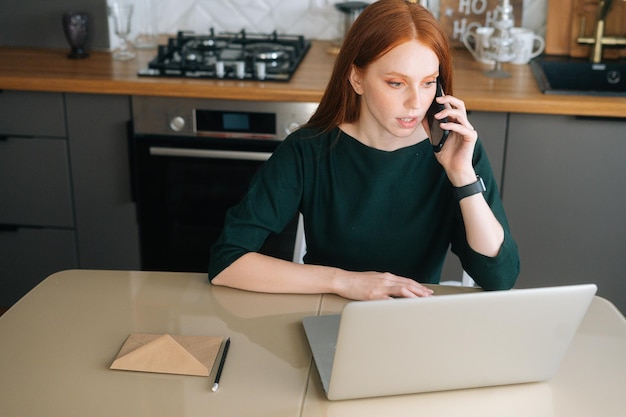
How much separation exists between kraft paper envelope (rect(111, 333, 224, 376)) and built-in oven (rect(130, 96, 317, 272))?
4.73 ft

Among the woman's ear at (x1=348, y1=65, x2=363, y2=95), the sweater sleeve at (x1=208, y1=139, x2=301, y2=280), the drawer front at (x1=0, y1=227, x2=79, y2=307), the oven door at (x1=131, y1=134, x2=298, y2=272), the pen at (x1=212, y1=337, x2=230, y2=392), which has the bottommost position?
the drawer front at (x1=0, y1=227, x2=79, y2=307)

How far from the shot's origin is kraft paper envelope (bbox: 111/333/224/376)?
1.38 m

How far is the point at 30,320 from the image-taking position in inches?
61.2

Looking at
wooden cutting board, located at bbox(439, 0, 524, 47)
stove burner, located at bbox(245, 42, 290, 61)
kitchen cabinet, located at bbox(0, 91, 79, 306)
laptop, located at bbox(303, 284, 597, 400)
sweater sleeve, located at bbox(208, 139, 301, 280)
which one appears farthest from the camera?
wooden cutting board, located at bbox(439, 0, 524, 47)

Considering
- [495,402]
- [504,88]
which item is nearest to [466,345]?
[495,402]

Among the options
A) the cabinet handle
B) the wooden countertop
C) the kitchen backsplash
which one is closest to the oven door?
the cabinet handle

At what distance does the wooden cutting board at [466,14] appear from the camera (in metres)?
3.16

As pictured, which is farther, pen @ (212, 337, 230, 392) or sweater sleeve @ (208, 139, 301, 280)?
sweater sleeve @ (208, 139, 301, 280)

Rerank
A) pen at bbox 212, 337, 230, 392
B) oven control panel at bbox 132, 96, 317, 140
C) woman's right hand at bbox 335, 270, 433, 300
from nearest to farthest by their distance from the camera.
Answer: pen at bbox 212, 337, 230, 392, woman's right hand at bbox 335, 270, 433, 300, oven control panel at bbox 132, 96, 317, 140

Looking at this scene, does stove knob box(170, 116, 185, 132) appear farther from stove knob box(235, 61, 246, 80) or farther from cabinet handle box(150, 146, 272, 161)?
stove knob box(235, 61, 246, 80)

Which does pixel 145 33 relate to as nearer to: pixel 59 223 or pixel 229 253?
pixel 59 223

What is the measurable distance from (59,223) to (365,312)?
80.9 inches

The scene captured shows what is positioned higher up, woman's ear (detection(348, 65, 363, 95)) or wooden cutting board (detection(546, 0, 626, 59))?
woman's ear (detection(348, 65, 363, 95))

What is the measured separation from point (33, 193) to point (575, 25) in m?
2.01
